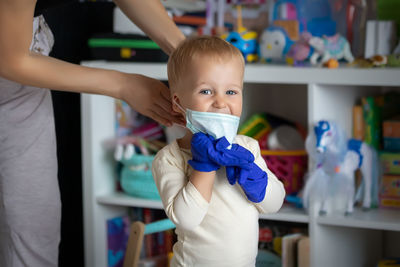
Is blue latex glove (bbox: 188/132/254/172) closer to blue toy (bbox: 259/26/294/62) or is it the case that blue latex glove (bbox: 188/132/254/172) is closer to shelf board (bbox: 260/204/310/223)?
shelf board (bbox: 260/204/310/223)

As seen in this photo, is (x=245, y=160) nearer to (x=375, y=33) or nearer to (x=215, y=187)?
(x=215, y=187)

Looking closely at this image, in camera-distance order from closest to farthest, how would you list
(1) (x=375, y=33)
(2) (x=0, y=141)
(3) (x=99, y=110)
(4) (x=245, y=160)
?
(4) (x=245, y=160) → (2) (x=0, y=141) → (1) (x=375, y=33) → (3) (x=99, y=110)

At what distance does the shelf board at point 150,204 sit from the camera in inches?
67.9

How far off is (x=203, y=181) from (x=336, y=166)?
674 mm

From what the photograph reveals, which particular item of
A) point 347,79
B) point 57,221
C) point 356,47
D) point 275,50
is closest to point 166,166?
point 57,221

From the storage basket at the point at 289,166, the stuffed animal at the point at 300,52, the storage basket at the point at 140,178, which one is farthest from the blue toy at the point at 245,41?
the storage basket at the point at 140,178

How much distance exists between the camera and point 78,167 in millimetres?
2170

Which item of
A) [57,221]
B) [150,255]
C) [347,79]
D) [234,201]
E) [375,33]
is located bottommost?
[150,255]

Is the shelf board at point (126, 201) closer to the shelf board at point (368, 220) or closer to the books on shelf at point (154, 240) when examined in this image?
the books on shelf at point (154, 240)

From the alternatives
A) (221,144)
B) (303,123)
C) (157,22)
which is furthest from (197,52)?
(303,123)

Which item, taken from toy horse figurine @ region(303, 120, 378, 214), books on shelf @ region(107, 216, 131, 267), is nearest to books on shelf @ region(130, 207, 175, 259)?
books on shelf @ region(107, 216, 131, 267)

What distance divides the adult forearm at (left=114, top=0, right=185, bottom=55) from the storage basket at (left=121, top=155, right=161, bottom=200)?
589 mm

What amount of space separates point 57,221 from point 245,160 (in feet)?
1.97

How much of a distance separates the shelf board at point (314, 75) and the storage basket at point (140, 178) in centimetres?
27
